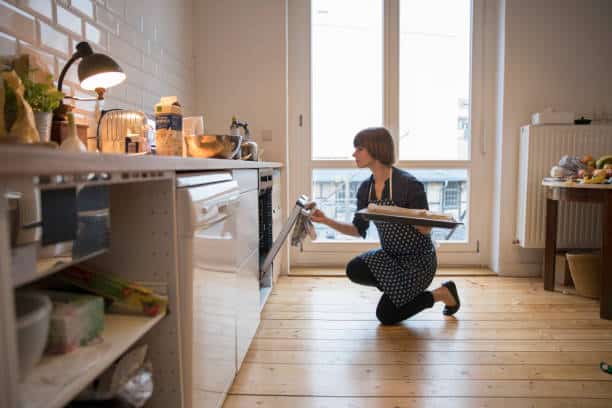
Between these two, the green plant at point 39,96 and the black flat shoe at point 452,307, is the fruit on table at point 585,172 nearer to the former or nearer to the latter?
the black flat shoe at point 452,307

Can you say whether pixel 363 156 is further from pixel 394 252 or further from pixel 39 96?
Answer: pixel 39 96

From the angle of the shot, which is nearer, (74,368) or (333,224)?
(74,368)

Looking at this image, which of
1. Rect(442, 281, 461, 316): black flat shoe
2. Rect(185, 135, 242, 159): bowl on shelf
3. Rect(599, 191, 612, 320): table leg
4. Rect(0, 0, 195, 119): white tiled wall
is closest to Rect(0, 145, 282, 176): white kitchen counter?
Rect(185, 135, 242, 159): bowl on shelf

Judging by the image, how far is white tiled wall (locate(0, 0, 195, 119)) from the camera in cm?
132

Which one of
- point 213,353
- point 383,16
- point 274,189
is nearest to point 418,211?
point 274,189

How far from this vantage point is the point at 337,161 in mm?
3346

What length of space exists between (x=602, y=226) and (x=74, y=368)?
268cm

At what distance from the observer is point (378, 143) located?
2207mm

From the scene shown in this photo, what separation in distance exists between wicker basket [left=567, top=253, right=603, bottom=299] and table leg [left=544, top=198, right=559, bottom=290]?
0.11m

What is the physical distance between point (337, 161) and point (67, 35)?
2166 mm

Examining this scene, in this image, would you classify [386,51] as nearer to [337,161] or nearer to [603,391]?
[337,161]

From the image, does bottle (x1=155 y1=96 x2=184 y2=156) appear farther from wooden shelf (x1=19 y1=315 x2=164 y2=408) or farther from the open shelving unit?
wooden shelf (x1=19 y1=315 x2=164 y2=408)

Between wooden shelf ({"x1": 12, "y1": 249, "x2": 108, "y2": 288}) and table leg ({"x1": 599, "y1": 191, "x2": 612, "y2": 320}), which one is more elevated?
wooden shelf ({"x1": 12, "y1": 249, "x2": 108, "y2": 288})

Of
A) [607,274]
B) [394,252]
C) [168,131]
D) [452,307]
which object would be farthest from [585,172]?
[168,131]
